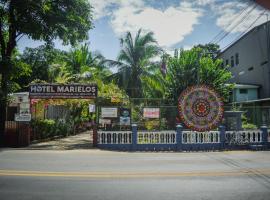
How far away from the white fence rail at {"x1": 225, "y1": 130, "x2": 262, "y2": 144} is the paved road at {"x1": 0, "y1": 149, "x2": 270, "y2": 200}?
207 inches

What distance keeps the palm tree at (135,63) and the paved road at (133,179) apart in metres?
26.7

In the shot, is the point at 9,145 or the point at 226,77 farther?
the point at 226,77

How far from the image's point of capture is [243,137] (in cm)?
1816

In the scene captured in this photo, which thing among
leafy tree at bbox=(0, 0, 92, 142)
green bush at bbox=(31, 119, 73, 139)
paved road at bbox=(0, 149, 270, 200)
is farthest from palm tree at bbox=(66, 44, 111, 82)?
paved road at bbox=(0, 149, 270, 200)

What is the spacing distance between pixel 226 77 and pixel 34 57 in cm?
1864

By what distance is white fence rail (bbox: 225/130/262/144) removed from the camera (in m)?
18.0

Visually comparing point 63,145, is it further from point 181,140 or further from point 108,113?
point 181,140

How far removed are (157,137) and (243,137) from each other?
4.69 metres

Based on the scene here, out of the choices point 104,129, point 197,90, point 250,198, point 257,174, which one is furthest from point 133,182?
point 197,90

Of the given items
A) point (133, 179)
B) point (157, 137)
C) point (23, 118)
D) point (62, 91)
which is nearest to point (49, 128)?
point (23, 118)

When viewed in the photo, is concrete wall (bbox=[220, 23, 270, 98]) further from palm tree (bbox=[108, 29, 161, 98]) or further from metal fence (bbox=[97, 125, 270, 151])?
metal fence (bbox=[97, 125, 270, 151])

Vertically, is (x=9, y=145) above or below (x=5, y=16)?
below

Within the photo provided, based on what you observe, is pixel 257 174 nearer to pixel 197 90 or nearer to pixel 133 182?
pixel 133 182

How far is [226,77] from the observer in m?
32.9
